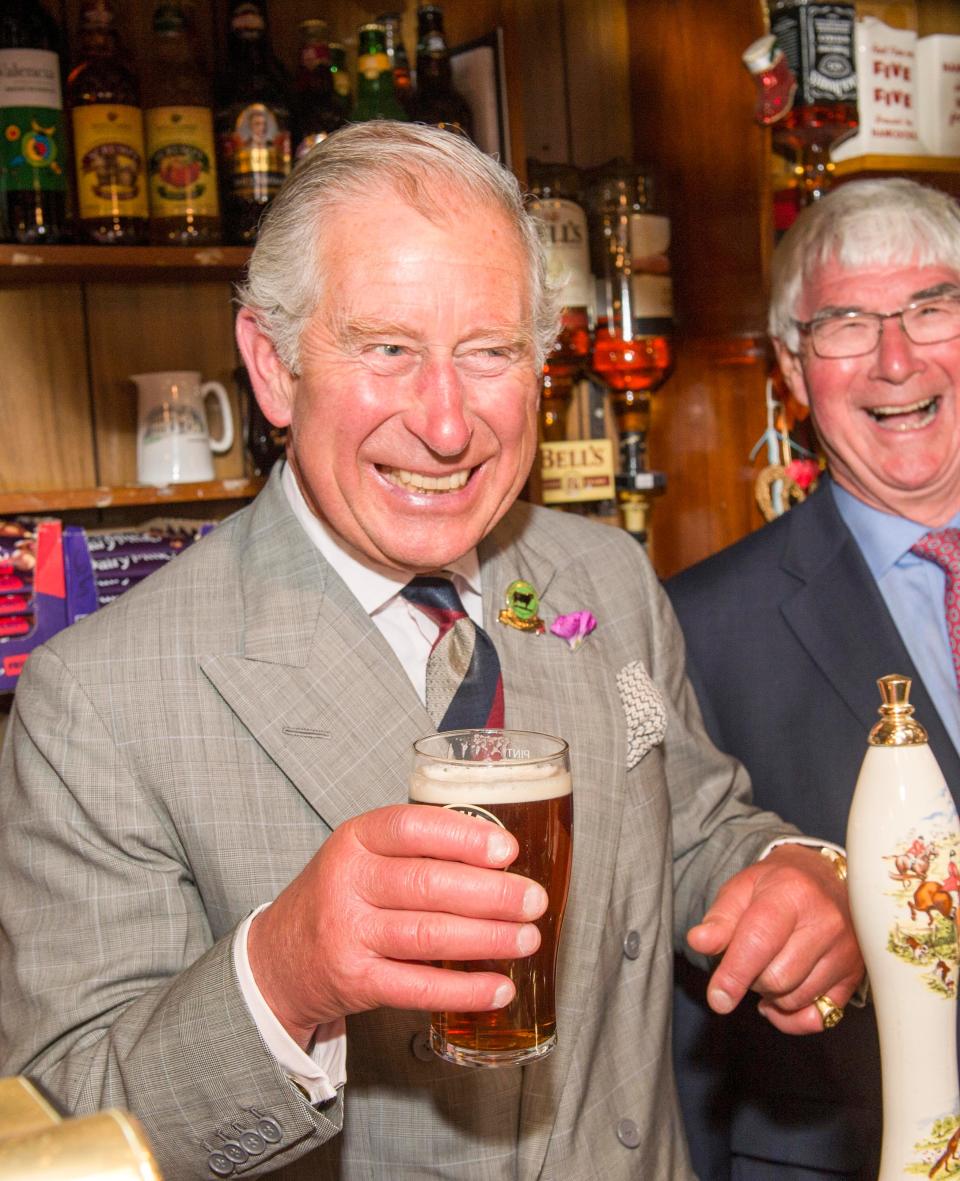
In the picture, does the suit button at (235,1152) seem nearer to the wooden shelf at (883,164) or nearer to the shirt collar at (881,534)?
the shirt collar at (881,534)

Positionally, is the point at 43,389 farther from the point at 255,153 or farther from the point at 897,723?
the point at 897,723

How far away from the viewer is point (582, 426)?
103 inches

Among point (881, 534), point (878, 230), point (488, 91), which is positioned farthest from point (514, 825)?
point (488, 91)

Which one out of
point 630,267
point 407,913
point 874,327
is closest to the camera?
point 407,913

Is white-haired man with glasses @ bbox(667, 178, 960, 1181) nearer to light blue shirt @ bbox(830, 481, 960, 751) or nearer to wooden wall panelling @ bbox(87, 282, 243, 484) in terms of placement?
light blue shirt @ bbox(830, 481, 960, 751)

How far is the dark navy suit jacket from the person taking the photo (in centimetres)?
161

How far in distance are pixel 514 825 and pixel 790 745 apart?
0.98 m

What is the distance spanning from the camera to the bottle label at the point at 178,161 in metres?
1.99

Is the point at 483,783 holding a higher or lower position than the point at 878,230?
lower

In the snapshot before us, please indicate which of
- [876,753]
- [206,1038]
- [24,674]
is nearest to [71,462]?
[24,674]

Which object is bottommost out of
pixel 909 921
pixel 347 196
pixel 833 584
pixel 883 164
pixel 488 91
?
pixel 909 921

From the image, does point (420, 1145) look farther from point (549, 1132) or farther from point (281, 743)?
point (281, 743)

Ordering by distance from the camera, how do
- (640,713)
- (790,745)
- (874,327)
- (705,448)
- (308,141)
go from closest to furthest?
(640,713)
(790,745)
(874,327)
(308,141)
(705,448)

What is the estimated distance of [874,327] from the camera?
1873mm
